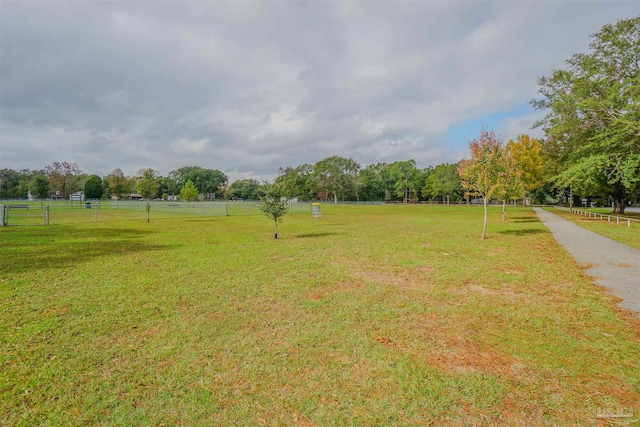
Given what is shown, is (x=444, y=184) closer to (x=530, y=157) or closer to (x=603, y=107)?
(x=530, y=157)

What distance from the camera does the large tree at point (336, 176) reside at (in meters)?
103

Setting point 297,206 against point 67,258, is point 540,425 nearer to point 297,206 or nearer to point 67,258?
point 67,258

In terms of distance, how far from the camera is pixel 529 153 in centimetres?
4594

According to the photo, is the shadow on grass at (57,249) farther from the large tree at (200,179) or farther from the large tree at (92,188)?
the large tree at (200,179)

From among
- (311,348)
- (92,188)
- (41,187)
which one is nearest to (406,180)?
(92,188)

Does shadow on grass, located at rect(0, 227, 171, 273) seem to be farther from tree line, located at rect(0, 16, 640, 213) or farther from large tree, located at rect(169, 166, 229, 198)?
large tree, located at rect(169, 166, 229, 198)

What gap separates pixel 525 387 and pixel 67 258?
11160 millimetres

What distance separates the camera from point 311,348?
12.2 ft

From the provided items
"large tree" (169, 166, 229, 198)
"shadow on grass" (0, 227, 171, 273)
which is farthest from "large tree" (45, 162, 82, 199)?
"shadow on grass" (0, 227, 171, 273)

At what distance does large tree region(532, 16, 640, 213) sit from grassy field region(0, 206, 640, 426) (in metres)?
16.8

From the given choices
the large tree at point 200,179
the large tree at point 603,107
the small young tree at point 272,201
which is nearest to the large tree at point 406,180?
the large tree at point 200,179

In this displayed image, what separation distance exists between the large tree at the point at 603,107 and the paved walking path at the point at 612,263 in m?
8.34

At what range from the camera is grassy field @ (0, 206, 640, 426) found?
8.77 ft

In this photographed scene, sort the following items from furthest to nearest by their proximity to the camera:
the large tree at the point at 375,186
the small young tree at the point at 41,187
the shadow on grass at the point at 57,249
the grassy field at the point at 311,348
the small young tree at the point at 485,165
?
the large tree at the point at 375,186 < the small young tree at the point at 41,187 < the small young tree at the point at 485,165 < the shadow on grass at the point at 57,249 < the grassy field at the point at 311,348
